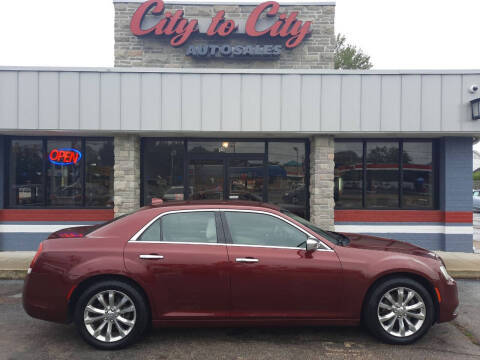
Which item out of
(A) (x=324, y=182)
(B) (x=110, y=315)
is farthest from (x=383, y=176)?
(B) (x=110, y=315)

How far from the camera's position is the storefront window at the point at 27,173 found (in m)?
8.69

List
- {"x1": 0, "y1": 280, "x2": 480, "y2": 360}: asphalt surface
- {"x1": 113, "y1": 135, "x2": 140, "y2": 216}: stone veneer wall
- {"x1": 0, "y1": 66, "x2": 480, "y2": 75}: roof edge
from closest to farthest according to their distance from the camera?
{"x1": 0, "y1": 280, "x2": 480, "y2": 360}: asphalt surface, {"x1": 0, "y1": 66, "x2": 480, "y2": 75}: roof edge, {"x1": 113, "y1": 135, "x2": 140, "y2": 216}: stone veneer wall

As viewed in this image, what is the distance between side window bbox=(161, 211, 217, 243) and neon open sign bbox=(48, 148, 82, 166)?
5765 mm

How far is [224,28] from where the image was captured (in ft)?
34.8

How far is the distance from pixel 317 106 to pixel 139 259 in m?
5.55

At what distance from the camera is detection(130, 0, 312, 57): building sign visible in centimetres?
1059

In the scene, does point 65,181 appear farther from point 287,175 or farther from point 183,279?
point 183,279

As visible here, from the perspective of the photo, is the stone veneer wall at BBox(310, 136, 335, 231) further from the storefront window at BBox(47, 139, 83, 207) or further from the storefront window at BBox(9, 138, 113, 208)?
the storefront window at BBox(47, 139, 83, 207)

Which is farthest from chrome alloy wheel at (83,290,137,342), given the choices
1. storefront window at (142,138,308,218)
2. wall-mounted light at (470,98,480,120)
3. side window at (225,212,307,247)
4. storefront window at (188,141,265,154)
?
wall-mounted light at (470,98,480,120)

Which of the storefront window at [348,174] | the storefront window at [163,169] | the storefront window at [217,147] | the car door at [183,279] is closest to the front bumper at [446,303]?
the car door at [183,279]

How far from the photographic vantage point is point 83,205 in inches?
345

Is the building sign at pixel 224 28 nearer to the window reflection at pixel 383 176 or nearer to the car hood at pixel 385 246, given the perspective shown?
the window reflection at pixel 383 176

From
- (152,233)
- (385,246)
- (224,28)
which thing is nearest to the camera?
(152,233)

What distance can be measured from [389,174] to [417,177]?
72cm
